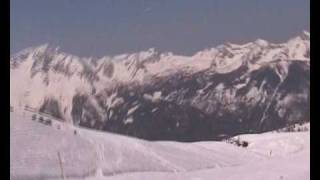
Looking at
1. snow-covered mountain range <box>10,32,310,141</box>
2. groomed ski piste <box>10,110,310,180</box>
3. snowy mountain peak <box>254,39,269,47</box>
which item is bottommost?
groomed ski piste <box>10,110,310,180</box>

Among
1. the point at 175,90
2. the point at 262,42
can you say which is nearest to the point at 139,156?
the point at 175,90

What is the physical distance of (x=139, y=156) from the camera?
2455mm

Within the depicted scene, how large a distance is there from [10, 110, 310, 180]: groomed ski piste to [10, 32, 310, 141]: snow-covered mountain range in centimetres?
5

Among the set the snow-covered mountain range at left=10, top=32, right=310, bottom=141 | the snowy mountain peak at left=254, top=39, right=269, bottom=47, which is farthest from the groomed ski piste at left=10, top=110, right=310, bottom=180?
the snowy mountain peak at left=254, top=39, right=269, bottom=47

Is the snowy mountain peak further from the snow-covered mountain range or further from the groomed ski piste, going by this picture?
the groomed ski piste

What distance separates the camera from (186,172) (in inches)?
96.7

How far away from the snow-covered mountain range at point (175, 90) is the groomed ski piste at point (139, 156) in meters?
0.05

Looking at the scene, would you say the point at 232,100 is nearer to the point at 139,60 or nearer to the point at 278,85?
the point at 278,85

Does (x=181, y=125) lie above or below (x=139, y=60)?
below

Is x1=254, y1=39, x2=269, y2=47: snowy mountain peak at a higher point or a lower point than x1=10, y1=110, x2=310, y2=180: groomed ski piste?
higher

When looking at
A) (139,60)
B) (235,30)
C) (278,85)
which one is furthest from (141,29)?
(278,85)

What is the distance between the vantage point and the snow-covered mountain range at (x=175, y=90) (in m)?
2.46

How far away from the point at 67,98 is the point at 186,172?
1.92 feet

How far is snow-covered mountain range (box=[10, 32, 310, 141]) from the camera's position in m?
2.46
